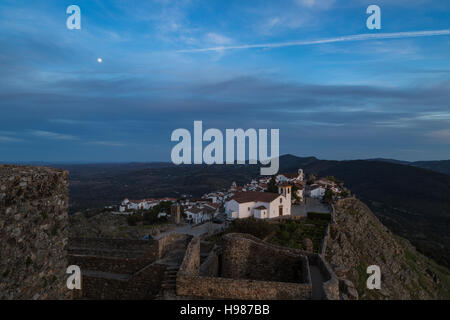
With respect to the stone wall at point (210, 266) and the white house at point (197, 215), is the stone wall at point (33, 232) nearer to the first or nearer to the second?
the stone wall at point (210, 266)

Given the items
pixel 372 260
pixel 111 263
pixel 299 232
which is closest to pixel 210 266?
pixel 111 263

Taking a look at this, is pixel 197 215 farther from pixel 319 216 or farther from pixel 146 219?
pixel 319 216

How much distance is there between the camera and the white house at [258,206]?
3147 cm

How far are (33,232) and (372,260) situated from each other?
28.7 m

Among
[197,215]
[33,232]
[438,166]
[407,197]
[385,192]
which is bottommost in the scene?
[407,197]

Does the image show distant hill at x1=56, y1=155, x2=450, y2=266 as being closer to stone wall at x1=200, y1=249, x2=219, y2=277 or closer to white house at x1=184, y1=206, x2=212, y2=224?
white house at x1=184, y1=206, x2=212, y2=224

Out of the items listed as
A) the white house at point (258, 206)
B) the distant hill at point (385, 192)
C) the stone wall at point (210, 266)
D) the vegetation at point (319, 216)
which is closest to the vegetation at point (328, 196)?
the white house at point (258, 206)

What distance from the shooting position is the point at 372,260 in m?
26.3

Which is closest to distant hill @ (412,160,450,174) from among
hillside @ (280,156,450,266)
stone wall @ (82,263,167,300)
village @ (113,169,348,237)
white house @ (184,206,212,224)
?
hillside @ (280,156,450,266)

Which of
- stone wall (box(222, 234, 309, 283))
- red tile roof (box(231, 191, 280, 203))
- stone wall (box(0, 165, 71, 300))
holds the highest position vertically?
stone wall (box(0, 165, 71, 300))

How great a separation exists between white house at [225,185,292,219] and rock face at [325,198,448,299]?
229 inches

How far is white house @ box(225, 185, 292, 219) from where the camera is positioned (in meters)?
31.5

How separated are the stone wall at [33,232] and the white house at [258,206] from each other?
28.0m
